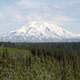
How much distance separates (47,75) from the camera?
1825 cm

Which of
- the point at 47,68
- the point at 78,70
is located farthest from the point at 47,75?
the point at 78,70

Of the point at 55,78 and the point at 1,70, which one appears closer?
the point at 1,70

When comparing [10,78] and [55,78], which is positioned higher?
[10,78]

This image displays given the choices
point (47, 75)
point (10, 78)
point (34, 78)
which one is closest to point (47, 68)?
point (47, 75)

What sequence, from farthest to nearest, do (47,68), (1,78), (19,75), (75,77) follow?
(75,77), (47,68), (19,75), (1,78)

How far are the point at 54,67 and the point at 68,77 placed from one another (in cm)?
124

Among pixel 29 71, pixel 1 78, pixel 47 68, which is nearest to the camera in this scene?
pixel 1 78

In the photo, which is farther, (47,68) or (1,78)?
(47,68)

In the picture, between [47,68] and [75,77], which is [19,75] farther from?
[75,77]

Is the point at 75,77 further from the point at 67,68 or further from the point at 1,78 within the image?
the point at 1,78

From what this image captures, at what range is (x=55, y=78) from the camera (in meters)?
19.6

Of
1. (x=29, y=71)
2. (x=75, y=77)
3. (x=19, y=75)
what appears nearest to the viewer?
(x=19, y=75)

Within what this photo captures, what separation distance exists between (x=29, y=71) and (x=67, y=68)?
3.58 m

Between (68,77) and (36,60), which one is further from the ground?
(36,60)
